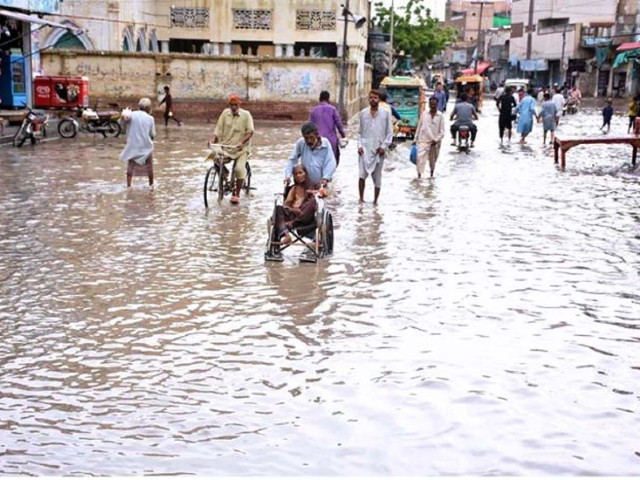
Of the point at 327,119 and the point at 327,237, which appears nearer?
the point at 327,237

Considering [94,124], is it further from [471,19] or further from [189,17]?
[471,19]

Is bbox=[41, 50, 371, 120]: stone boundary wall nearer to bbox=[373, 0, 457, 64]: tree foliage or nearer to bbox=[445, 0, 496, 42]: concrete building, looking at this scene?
bbox=[373, 0, 457, 64]: tree foliage

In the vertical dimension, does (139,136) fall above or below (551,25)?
below

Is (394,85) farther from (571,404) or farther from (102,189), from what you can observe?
(571,404)

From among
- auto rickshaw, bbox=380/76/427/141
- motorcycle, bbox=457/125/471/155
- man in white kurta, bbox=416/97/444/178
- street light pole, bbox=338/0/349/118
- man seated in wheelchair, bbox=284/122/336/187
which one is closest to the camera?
man seated in wheelchair, bbox=284/122/336/187

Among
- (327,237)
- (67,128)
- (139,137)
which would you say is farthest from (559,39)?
(327,237)

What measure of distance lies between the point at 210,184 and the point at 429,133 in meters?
4.78

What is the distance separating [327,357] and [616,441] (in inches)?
80.4

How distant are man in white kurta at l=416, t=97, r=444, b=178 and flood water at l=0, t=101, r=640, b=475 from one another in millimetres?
3541

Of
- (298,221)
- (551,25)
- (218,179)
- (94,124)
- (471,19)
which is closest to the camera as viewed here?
(298,221)

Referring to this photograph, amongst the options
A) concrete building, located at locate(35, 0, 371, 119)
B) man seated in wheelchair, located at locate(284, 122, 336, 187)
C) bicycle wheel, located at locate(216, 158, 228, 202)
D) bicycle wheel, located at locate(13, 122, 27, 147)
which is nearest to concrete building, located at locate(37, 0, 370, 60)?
concrete building, located at locate(35, 0, 371, 119)

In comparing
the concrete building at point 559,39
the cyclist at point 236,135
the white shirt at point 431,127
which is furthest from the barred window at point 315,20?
the cyclist at point 236,135

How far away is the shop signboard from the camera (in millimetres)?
22073

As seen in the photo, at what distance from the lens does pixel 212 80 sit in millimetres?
32969
